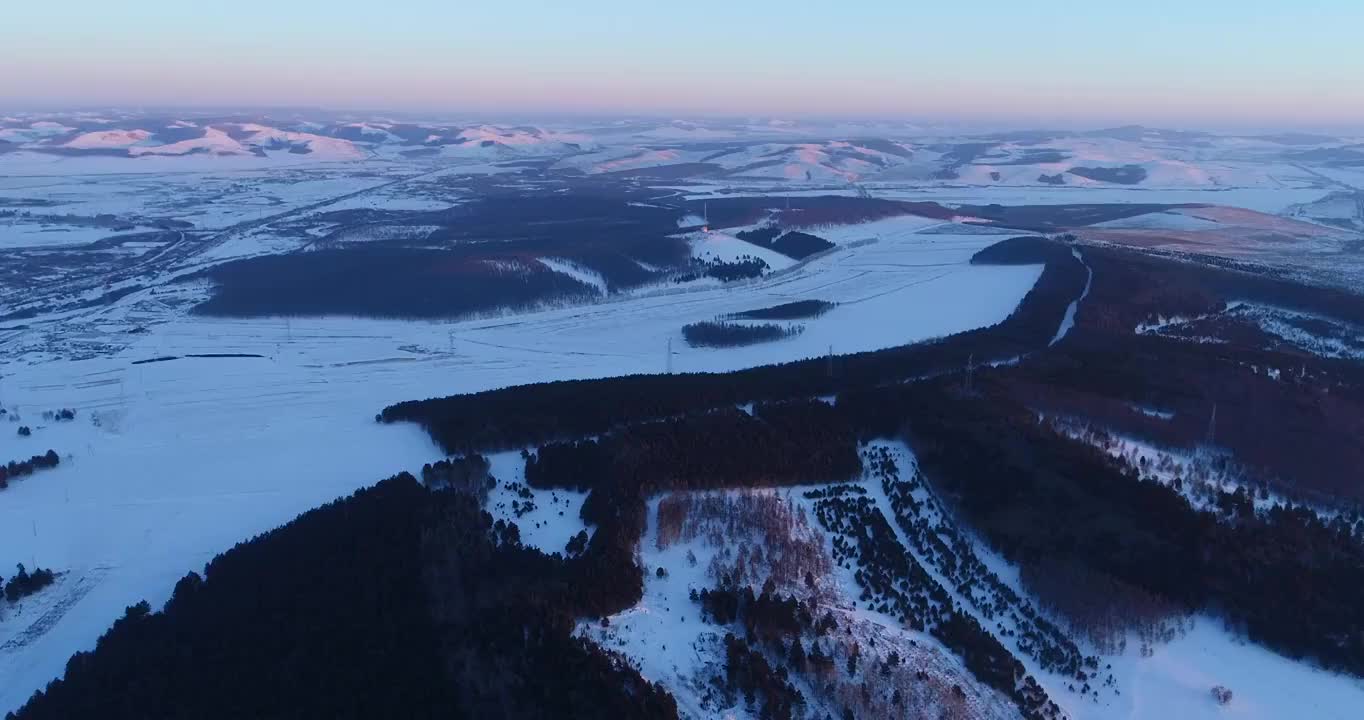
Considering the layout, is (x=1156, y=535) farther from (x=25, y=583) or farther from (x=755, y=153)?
(x=755, y=153)

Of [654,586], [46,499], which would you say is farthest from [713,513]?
[46,499]

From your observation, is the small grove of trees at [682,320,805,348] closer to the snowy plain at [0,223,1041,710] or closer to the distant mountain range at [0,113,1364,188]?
the snowy plain at [0,223,1041,710]

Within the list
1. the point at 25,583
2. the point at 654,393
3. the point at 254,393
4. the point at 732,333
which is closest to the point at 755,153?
the point at 732,333

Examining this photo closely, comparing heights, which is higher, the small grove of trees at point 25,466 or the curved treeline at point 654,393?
the curved treeline at point 654,393

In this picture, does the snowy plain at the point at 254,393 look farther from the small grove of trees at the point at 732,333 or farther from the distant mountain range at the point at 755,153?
the distant mountain range at the point at 755,153

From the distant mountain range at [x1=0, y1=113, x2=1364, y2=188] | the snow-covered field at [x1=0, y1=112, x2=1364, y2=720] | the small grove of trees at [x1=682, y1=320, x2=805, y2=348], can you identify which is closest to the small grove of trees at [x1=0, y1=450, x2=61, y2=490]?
the snow-covered field at [x1=0, y1=112, x2=1364, y2=720]

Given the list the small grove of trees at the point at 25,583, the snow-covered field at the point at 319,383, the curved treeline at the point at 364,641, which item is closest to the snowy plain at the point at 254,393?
the snow-covered field at the point at 319,383
